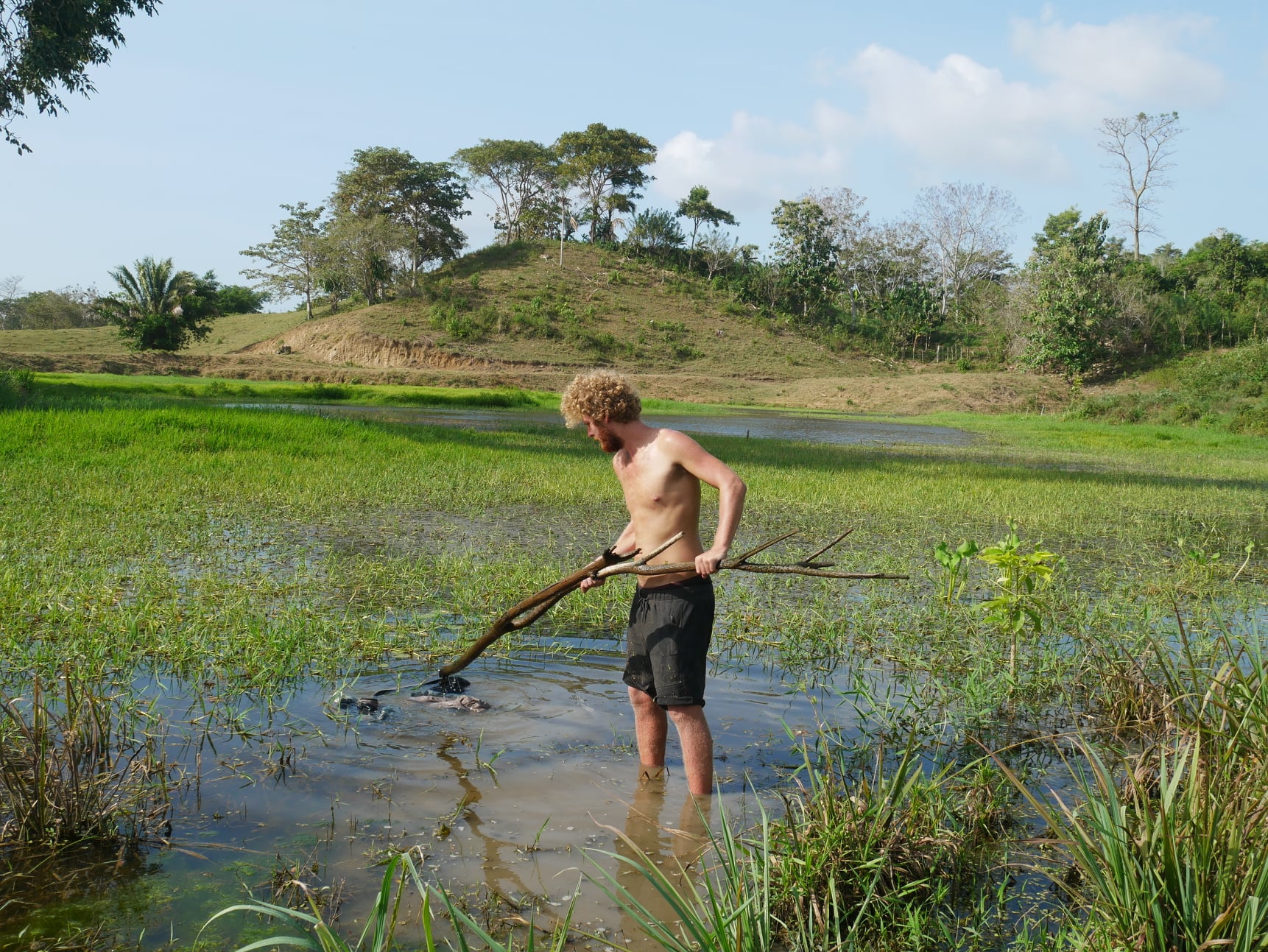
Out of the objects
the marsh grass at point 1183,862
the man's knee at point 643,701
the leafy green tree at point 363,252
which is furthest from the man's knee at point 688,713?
the leafy green tree at point 363,252

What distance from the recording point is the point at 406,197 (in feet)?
216

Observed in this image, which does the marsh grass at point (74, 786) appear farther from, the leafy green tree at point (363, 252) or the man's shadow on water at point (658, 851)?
the leafy green tree at point (363, 252)

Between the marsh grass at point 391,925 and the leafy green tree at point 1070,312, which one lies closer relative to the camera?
the marsh grass at point 391,925

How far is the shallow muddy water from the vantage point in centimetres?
2517

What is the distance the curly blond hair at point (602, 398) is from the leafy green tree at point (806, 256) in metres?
63.8

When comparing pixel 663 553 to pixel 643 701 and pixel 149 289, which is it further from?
pixel 149 289

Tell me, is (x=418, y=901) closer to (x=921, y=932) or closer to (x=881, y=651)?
(x=921, y=932)

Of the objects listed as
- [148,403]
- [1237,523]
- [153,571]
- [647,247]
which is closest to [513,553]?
[153,571]

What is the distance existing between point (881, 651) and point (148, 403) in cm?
1634

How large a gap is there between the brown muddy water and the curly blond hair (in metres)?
1.45

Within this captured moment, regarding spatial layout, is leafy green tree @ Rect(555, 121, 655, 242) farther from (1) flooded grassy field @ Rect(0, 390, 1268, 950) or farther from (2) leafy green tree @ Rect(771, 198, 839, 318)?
(1) flooded grassy field @ Rect(0, 390, 1268, 950)

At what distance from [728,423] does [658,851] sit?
28690 mm

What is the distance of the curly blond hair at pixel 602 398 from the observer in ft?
13.0

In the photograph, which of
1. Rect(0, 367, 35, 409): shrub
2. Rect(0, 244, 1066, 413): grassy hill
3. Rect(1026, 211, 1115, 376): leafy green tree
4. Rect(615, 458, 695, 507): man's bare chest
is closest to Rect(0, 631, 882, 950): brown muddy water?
Rect(615, 458, 695, 507): man's bare chest
